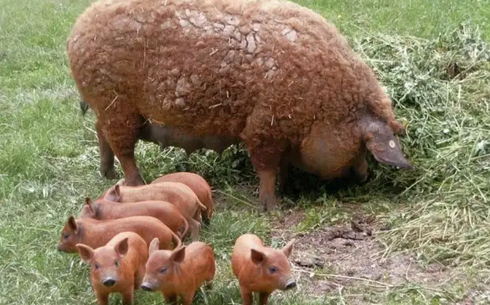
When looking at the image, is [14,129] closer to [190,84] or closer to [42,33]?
[190,84]

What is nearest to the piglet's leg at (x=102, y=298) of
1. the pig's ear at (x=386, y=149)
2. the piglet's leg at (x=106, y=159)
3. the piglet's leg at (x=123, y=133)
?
the piglet's leg at (x=123, y=133)

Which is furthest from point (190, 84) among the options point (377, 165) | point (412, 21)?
point (412, 21)

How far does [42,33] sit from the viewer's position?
36.9 feet

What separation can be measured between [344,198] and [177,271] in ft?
7.51

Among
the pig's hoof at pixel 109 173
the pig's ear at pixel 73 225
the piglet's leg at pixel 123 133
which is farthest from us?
the pig's hoof at pixel 109 173

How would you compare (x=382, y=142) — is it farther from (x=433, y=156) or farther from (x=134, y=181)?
(x=134, y=181)

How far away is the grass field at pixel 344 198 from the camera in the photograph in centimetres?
502

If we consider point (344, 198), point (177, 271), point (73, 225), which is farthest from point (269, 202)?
point (177, 271)

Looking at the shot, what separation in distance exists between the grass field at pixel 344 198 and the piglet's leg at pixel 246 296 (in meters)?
0.24

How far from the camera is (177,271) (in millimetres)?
4383

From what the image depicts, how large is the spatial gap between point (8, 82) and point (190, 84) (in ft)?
13.2

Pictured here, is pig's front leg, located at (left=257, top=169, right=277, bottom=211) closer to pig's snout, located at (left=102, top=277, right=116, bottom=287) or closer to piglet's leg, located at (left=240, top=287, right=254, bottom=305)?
piglet's leg, located at (left=240, top=287, right=254, bottom=305)

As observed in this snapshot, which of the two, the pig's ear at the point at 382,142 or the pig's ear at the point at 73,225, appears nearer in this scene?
the pig's ear at the point at 73,225

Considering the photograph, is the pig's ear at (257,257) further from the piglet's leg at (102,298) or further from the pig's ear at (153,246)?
the piglet's leg at (102,298)
